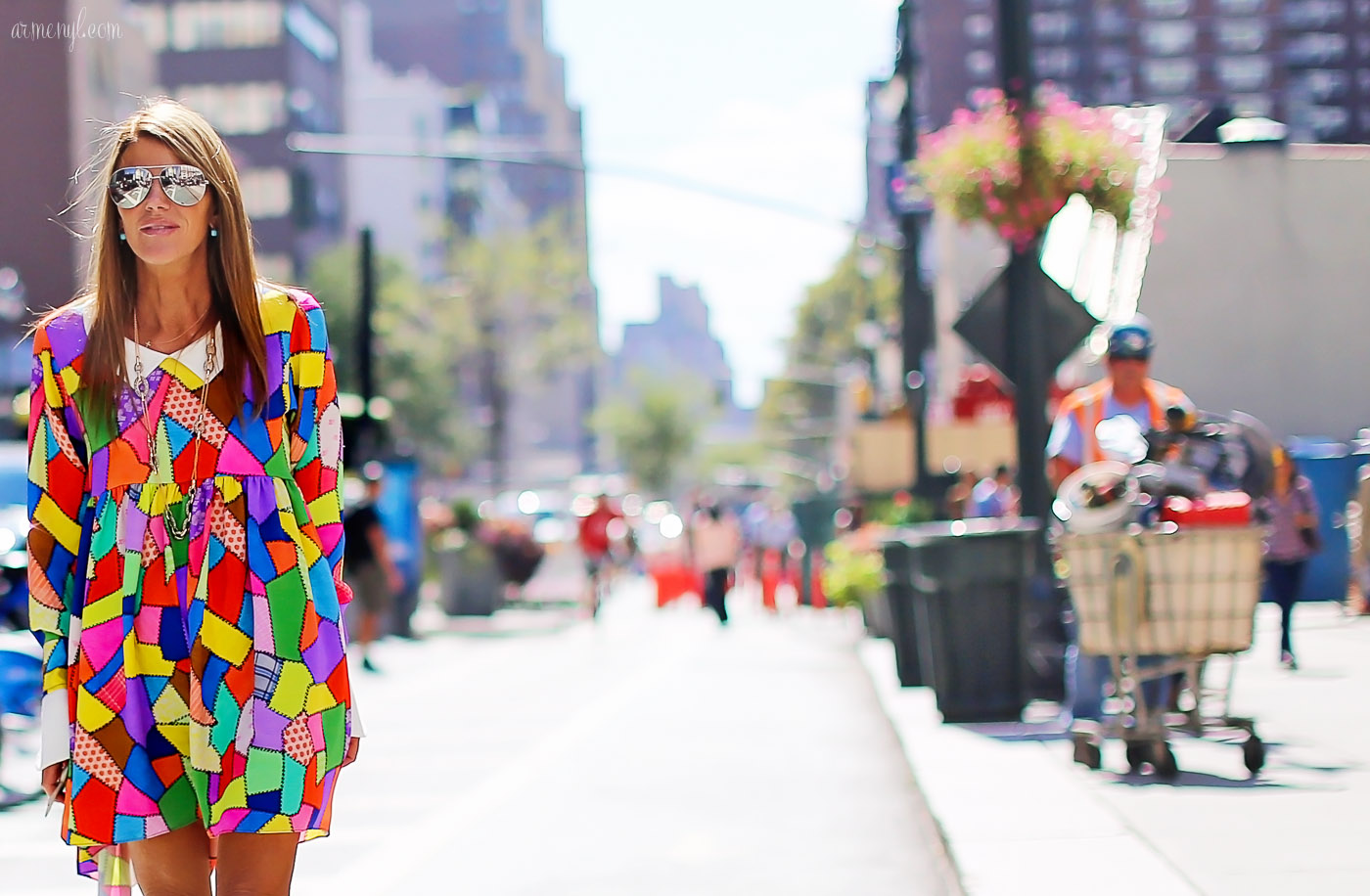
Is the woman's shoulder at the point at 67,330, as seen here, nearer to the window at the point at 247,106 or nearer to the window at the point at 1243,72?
the window at the point at 247,106

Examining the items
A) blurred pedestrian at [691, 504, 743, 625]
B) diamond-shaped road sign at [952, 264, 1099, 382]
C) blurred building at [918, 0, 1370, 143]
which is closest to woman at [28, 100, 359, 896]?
diamond-shaped road sign at [952, 264, 1099, 382]

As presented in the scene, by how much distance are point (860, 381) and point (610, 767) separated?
50688 millimetres

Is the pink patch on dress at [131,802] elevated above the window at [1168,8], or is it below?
below

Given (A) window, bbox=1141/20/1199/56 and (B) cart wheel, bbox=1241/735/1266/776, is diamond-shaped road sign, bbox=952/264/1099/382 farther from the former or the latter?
(A) window, bbox=1141/20/1199/56

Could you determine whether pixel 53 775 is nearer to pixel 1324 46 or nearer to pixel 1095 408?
pixel 1095 408

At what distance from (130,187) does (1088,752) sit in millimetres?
5393

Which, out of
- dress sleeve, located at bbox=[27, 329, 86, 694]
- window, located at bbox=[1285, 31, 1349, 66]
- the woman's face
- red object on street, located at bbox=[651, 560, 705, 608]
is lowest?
red object on street, located at bbox=[651, 560, 705, 608]

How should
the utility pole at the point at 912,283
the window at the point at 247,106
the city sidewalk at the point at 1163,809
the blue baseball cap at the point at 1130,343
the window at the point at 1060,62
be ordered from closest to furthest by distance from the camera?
the city sidewalk at the point at 1163,809, the blue baseball cap at the point at 1130,343, the utility pole at the point at 912,283, the window at the point at 247,106, the window at the point at 1060,62

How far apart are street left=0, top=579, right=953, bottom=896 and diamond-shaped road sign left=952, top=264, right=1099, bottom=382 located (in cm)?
221

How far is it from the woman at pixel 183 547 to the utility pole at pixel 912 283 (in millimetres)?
17067

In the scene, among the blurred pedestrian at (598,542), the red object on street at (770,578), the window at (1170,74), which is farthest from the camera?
the window at (1170,74)

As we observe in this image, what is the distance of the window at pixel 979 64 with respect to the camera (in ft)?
342

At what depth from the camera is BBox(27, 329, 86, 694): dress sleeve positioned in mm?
3303

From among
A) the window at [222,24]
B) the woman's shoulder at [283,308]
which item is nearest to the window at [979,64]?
the window at [222,24]
